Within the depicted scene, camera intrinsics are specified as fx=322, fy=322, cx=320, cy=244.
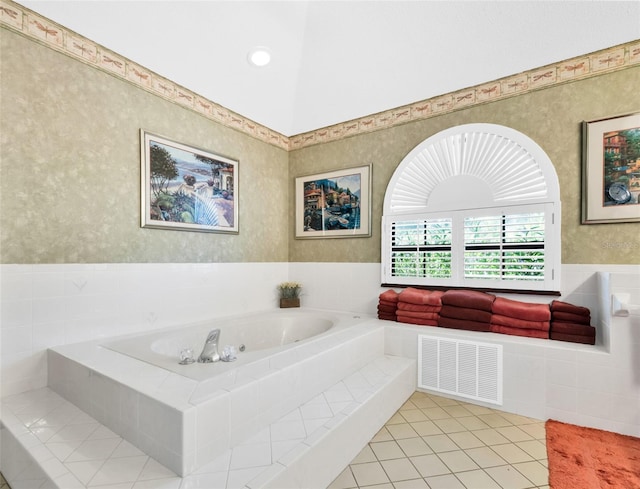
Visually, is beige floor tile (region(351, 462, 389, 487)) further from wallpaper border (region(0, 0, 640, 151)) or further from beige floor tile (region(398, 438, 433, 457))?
wallpaper border (region(0, 0, 640, 151))

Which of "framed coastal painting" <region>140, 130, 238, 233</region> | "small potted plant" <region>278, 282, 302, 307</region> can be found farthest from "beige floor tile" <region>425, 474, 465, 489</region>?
"framed coastal painting" <region>140, 130, 238, 233</region>

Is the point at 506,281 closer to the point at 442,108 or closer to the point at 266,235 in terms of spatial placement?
the point at 442,108

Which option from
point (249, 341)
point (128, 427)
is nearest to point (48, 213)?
point (128, 427)

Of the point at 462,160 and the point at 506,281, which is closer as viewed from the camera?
the point at 506,281

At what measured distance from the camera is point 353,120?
11.4ft

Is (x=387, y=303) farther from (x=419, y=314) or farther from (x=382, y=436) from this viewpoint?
(x=382, y=436)

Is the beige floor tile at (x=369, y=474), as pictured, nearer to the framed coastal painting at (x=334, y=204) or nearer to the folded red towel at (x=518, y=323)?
the folded red towel at (x=518, y=323)

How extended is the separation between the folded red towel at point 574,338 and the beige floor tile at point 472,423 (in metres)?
0.80

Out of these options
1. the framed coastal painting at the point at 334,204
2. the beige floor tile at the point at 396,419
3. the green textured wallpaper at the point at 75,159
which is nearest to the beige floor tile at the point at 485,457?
the beige floor tile at the point at 396,419

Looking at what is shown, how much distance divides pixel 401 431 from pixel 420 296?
43.6 inches

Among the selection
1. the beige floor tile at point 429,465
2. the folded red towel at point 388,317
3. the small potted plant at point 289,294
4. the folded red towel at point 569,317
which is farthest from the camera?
the small potted plant at point 289,294

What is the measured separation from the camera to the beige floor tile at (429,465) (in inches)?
64.9

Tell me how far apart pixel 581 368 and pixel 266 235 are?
115 inches

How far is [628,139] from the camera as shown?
2.25 m
